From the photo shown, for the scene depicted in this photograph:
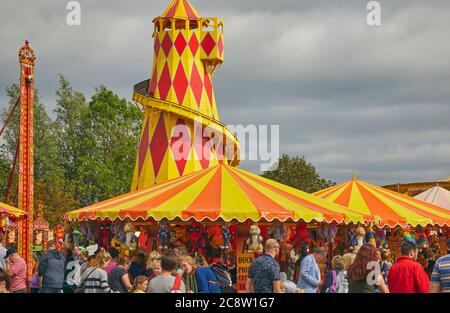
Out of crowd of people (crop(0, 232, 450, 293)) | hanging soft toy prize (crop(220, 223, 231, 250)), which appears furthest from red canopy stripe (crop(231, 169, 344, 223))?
crowd of people (crop(0, 232, 450, 293))

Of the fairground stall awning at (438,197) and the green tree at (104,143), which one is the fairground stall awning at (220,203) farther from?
the green tree at (104,143)

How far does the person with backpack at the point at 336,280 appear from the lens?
1092 centimetres

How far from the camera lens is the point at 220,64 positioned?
31.4 m

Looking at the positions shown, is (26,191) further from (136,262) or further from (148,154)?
(136,262)

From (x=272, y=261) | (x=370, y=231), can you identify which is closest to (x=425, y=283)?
(x=272, y=261)

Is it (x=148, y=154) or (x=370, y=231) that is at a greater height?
(x=148, y=154)

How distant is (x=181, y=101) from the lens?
30.1 metres

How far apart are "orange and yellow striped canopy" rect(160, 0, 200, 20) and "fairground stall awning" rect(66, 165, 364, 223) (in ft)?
41.3

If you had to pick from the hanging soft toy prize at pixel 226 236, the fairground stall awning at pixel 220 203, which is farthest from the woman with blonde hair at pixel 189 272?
the hanging soft toy prize at pixel 226 236

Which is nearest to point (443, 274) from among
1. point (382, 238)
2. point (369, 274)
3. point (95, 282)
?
point (369, 274)

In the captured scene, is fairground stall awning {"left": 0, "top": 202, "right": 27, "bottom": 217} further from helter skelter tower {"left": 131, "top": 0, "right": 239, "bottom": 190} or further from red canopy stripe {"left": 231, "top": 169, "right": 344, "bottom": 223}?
red canopy stripe {"left": 231, "top": 169, "right": 344, "bottom": 223}

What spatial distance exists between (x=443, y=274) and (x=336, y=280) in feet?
10.9
